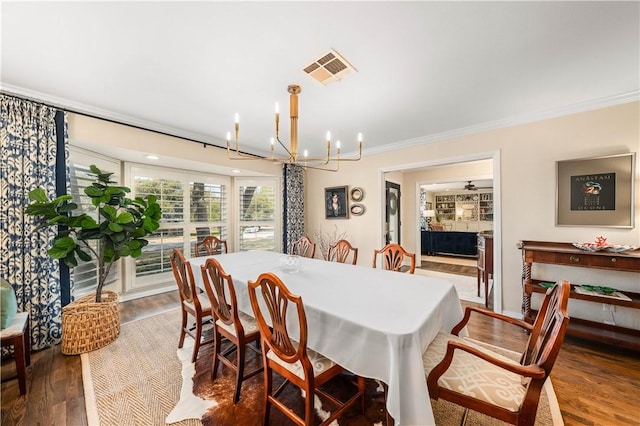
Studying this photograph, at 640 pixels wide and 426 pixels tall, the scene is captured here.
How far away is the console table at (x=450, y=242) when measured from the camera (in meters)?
6.91

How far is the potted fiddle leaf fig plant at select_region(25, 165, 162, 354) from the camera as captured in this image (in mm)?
2242

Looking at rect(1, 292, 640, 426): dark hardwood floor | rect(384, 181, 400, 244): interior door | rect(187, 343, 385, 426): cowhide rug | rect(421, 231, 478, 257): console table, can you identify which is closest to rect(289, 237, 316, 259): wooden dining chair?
rect(187, 343, 385, 426): cowhide rug

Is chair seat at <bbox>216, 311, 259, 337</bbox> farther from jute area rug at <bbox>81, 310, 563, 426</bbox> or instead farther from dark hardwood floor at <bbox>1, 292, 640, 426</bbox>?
dark hardwood floor at <bbox>1, 292, 640, 426</bbox>

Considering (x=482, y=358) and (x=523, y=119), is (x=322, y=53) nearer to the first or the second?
(x=482, y=358)

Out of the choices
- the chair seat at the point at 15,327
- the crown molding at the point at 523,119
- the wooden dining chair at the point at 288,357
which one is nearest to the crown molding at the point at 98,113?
the chair seat at the point at 15,327

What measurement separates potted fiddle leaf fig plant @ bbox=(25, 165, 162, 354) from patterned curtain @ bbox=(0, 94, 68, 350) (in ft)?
0.43

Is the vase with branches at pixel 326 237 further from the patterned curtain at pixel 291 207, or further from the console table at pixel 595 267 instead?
the console table at pixel 595 267

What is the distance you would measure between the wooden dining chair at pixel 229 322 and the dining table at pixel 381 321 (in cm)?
17

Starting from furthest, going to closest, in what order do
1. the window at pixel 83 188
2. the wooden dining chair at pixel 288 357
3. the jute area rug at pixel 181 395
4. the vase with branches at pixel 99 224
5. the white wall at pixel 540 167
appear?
the window at pixel 83 188 < the white wall at pixel 540 167 < the vase with branches at pixel 99 224 < the jute area rug at pixel 181 395 < the wooden dining chair at pixel 288 357

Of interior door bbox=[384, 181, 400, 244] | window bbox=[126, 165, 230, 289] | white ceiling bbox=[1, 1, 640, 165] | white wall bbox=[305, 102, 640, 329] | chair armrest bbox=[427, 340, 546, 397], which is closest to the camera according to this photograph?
chair armrest bbox=[427, 340, 546, 397]

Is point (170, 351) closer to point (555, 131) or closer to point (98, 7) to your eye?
point (98, 7)

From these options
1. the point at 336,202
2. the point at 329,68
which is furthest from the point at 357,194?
the point at 329,68

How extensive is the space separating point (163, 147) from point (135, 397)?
2805mm

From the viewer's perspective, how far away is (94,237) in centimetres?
244
